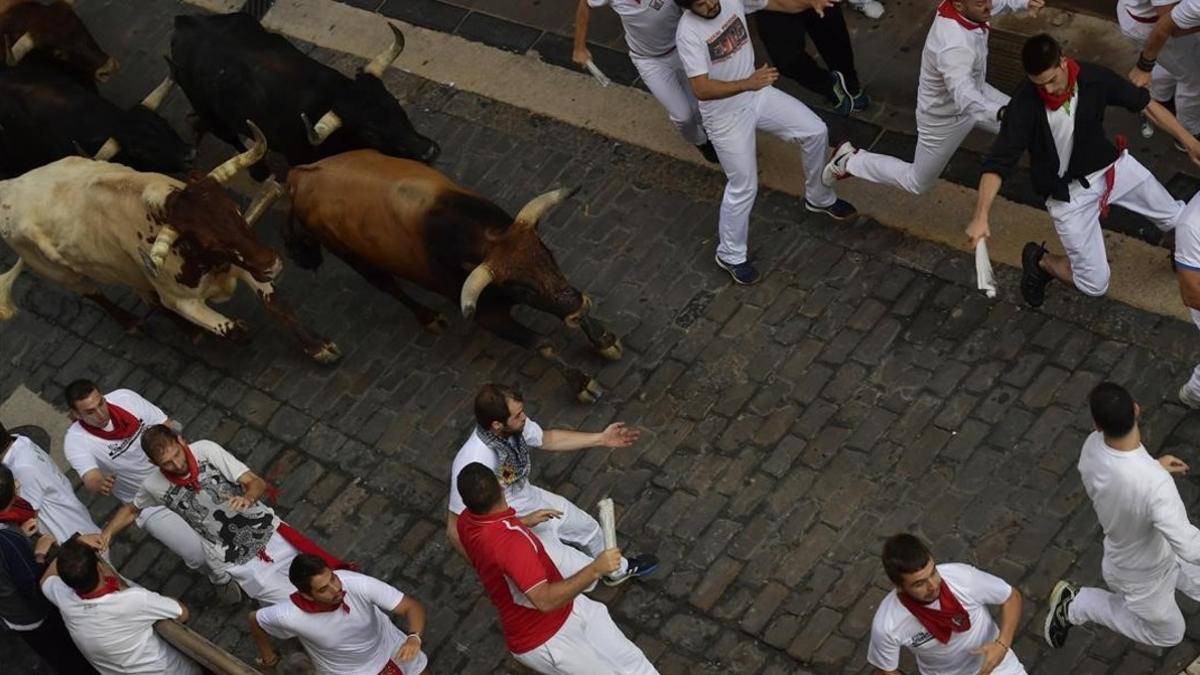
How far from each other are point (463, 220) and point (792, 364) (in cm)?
212

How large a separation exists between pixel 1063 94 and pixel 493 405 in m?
3.30

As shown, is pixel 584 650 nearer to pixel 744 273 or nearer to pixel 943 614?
pixel 943 614

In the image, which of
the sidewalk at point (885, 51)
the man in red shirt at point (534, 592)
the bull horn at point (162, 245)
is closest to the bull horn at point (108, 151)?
the bull horn at point (162, 245)

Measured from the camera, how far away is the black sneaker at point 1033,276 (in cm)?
945

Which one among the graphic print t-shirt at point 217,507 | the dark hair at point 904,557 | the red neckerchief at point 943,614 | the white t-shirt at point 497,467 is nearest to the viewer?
the dark hair at point 904,557

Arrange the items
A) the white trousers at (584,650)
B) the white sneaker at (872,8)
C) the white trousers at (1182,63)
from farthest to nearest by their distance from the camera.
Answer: the white sneaker at (872,8)
the white trousers at (1182,63)
the white trousers at (584,650)

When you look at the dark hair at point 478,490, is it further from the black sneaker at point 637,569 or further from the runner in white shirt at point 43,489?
the runner in white shirt at point 43,489

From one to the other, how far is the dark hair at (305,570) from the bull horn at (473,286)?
2391 mm

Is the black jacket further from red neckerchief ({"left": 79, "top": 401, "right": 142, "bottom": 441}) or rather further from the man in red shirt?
red neckerchief ({"left": 79, "top": 401, "right": 142, "bottom": 441})

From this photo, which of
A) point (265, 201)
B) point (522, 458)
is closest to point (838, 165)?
point (522, 458)

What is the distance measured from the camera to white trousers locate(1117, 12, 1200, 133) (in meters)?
9.80

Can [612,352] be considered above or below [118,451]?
below

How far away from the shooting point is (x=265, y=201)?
445 inches

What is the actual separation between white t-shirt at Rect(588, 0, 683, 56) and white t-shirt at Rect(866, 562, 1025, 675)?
14.8 ft
